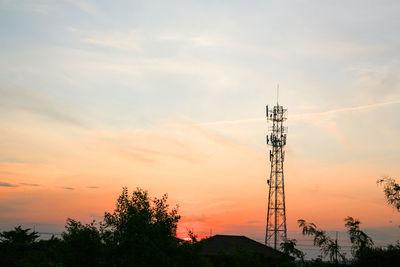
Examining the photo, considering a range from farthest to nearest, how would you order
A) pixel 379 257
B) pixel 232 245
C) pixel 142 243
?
pixel 232 245, pixel 379 257, pixel 142 243

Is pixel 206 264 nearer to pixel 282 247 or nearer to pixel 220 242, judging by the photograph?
pixel 282 247

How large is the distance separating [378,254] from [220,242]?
1019 inches

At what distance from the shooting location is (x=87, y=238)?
26.2 m

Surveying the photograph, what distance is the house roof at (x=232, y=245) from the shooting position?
5806cm

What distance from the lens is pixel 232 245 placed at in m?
60.2

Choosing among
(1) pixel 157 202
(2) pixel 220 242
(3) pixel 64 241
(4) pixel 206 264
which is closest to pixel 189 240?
(4) pixel 206 264

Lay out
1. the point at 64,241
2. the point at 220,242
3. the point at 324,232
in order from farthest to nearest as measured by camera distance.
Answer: the point at 220,242
the point at 324,232
the point at 64,241

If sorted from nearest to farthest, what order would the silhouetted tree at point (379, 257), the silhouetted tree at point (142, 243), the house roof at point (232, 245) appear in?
the silhouetted tree at point (142, 243) < the silhouetted tree at point (379, 257) < the house roof at point (232, 245)

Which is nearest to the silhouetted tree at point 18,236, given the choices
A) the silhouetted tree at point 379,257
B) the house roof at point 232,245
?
the house roof at point 232,245

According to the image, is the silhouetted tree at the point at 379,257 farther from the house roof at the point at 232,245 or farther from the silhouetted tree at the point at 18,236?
the silhouetted tree at the point at 18,236

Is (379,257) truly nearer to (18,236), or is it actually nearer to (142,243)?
(142,243)

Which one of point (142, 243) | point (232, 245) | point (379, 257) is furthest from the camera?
point (232, 245)

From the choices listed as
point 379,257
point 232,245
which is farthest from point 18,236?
point 379,257

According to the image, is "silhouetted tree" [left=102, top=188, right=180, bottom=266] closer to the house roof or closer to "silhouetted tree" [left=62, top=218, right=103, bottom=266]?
"silhouetted tree" [left=62, top=218, right=103, bottom=266]
